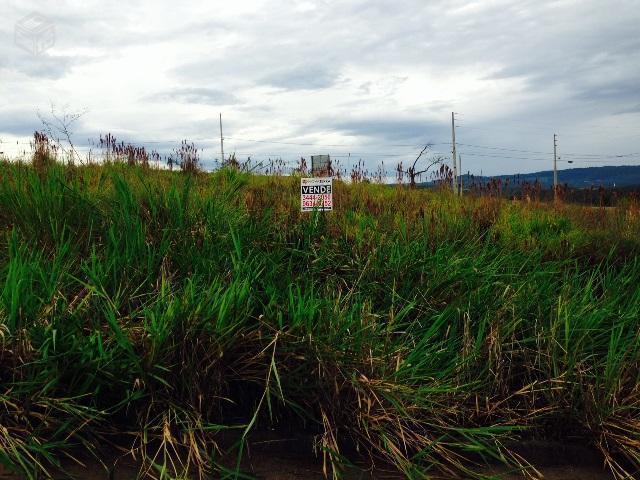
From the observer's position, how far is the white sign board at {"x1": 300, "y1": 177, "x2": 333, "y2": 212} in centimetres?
539

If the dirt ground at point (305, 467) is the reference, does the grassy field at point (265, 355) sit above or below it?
above

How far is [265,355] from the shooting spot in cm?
Result: 303

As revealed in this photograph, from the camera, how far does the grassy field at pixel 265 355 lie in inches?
108

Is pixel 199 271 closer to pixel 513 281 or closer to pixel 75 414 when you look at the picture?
pixel 75 414

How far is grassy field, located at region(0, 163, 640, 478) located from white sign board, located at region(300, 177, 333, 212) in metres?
1.05

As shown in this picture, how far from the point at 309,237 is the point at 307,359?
1.92m

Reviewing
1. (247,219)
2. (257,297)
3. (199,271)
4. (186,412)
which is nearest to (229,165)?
(247,219)

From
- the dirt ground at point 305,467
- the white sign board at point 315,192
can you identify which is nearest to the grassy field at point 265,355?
the dirt ground at point 305,467

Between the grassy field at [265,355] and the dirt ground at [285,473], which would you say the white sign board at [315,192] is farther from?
the dirt ground at [285,473]

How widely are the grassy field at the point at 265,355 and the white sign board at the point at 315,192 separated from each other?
1051mm

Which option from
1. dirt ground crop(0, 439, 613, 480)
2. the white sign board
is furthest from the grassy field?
the white sign board

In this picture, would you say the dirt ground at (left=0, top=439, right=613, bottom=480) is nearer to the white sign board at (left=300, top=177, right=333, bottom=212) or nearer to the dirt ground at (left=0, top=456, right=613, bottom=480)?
the dirt ground at (left=0, top=456, right=613, bottom=480)

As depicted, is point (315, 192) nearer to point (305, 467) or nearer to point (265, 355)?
point (265, 355)

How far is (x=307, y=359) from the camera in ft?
9.78
